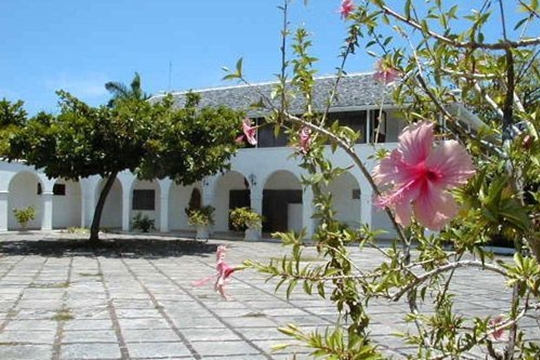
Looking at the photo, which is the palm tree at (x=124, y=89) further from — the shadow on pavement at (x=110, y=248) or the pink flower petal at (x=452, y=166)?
the pink flower petal at (x=452, y=166)

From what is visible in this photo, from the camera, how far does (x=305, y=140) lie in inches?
82.3

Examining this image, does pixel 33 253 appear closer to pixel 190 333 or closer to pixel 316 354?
pixel 190 333

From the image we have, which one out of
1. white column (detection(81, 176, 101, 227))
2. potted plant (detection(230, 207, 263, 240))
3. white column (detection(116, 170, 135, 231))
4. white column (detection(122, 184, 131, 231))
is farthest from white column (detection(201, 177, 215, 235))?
white column (detection(81, 176, 101, 227))

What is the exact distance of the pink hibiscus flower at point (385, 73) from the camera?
1.89 meters

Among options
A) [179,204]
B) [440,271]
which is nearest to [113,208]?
[179,204]

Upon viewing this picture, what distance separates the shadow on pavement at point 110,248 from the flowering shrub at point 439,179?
1246 cm

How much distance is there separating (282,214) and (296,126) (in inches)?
822

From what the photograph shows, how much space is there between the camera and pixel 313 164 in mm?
2094

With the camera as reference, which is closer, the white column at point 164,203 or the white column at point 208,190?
the white column at point 208,190

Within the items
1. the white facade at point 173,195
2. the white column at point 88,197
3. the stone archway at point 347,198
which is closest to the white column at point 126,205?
the white facade at point 173,195

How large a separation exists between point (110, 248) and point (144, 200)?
10.8 metres

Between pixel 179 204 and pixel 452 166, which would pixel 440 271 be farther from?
pixel 179 204

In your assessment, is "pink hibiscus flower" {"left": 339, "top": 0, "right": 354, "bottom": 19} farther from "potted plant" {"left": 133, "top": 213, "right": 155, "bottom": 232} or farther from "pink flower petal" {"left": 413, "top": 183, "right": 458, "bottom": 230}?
"potted plant" {"left": 133, "top": 213, "right": 155, "bottom": 232}

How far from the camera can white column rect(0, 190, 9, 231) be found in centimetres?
2194
